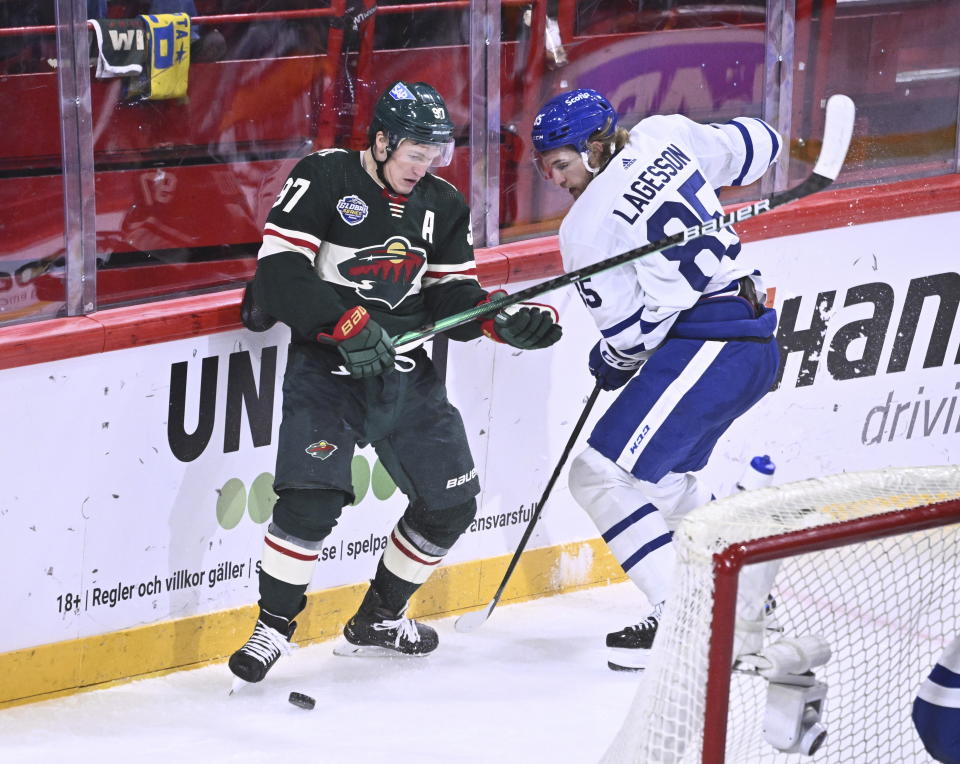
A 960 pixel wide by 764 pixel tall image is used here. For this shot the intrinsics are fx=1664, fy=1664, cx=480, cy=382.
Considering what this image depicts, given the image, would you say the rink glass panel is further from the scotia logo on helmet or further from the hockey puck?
the hockey puck

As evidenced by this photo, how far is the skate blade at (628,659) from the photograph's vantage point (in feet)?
12.0

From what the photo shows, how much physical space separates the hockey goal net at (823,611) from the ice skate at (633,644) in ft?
2.90

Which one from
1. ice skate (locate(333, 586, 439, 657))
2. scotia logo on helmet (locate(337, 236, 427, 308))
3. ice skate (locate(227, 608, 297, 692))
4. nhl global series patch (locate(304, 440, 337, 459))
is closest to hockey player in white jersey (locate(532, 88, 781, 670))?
scotia logo on helmet (locate(337, 236, 427, 308))

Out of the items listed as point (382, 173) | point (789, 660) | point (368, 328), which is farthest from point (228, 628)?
point (789, 660)

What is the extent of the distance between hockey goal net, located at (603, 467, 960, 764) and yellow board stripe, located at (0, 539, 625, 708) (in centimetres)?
124

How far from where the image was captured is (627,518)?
139 inches

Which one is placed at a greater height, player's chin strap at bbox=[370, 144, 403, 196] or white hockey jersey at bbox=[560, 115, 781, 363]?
player's chin strap at bbox=[370, 144, 403, 196]

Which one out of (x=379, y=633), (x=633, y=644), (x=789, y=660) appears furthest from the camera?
(x=633, y=644)

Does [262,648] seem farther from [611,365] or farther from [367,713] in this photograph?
[611,365]

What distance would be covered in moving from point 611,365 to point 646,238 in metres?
0.36

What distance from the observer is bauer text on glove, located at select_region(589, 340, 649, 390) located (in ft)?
11.9

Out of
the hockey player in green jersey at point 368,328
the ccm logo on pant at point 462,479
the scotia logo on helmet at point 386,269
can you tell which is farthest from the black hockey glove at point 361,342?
the ccm logo on pant at point 462,479

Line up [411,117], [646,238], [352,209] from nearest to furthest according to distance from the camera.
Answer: [411,117], [352,209], [646,238]

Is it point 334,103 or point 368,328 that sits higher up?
point 334,103
